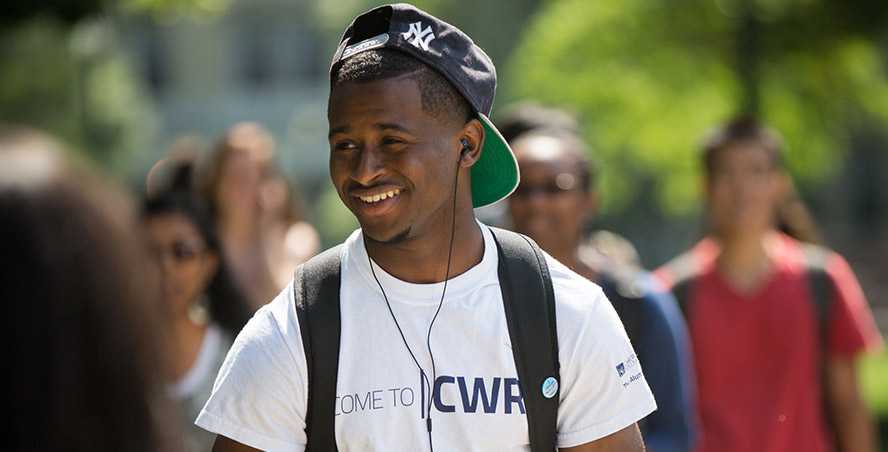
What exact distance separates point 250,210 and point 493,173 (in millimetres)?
4099

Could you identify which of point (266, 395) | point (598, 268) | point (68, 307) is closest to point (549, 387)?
point (266, 395)

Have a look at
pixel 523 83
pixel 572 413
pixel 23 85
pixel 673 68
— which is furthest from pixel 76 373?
pixel 23 85

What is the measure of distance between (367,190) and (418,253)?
20cm

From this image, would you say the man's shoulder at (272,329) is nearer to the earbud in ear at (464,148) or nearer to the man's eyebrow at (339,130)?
the man's eyebrow at (339,130)

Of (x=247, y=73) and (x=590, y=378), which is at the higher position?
(x=247, y=73)

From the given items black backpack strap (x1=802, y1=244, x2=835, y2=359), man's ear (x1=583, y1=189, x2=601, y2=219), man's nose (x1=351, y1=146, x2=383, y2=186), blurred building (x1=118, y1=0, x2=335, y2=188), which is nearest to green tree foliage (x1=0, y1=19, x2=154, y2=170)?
man's ear (x1=583, y1=189, x2=601, y2=219)

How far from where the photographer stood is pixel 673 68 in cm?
1484

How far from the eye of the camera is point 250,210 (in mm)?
7410

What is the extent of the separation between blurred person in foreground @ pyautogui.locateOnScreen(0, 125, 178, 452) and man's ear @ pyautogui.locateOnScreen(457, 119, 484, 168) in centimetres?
146

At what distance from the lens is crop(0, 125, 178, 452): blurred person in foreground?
1.81 m

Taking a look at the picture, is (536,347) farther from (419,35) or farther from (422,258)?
(419,35)

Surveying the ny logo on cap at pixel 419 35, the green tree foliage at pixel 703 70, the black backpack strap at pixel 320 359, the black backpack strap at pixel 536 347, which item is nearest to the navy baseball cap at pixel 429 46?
the ny logo on cap at pixel 419 35

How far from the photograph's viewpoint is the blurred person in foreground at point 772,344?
18.9 ft

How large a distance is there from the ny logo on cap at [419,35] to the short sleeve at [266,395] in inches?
26.8
